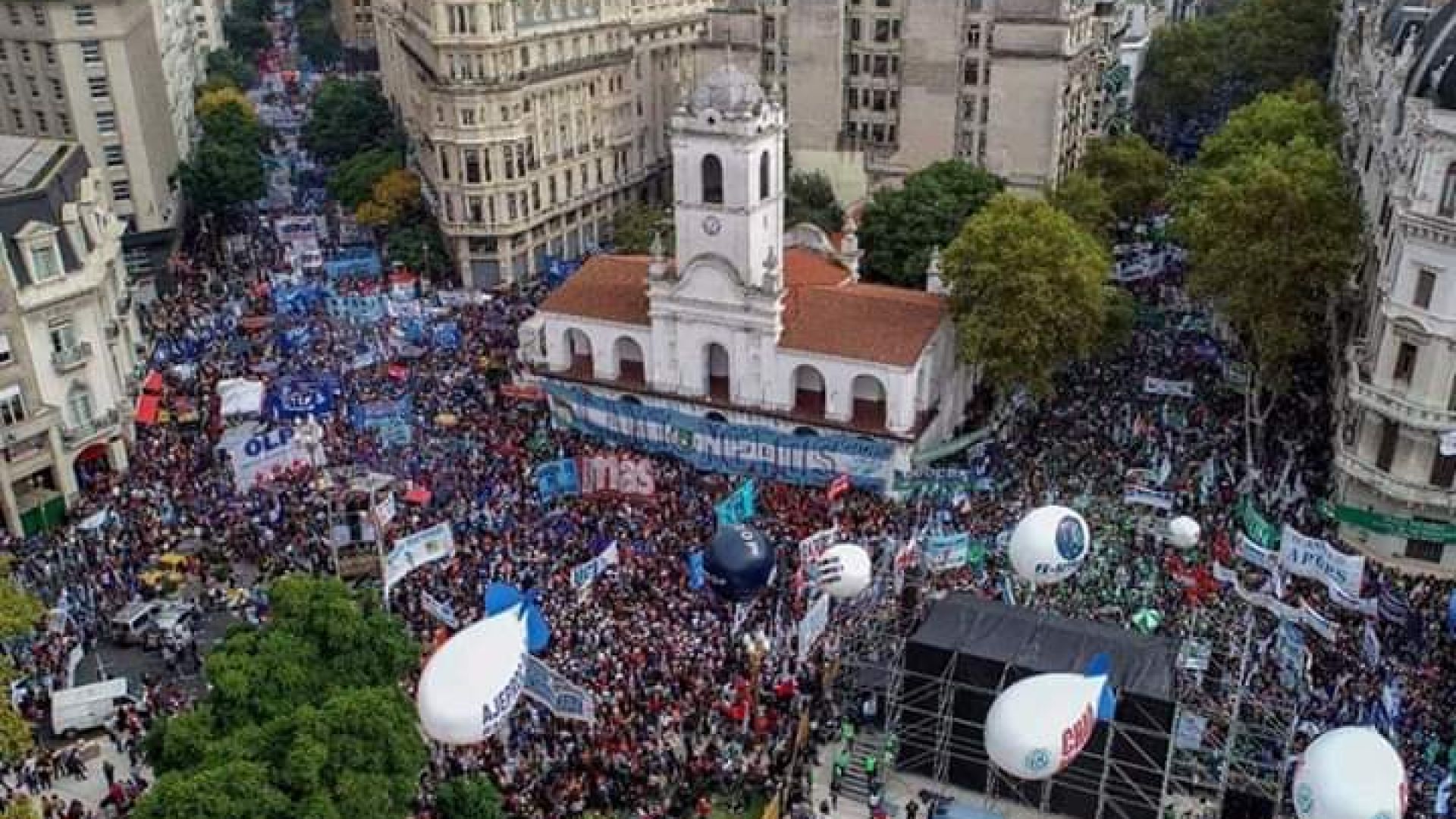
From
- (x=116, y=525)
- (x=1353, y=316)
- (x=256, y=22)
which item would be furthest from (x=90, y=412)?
(x=256, y=22)

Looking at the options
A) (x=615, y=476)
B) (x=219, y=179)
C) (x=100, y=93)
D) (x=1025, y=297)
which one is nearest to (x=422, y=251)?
(x=219, y=179)

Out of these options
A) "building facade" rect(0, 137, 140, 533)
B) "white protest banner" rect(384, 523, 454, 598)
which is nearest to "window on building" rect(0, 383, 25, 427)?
"building facade" rect(0, 137, 140, 533)

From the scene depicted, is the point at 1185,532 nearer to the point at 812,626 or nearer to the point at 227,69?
the point at 812,626

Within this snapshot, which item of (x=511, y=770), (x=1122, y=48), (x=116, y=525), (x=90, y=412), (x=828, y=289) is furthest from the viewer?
(x=1122, y=48)

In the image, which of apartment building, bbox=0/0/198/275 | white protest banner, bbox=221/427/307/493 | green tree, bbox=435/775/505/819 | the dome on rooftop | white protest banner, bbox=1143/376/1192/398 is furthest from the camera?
apartment building, bbox=0/0/198/275

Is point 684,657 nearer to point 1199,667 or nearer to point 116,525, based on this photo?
point 1199,667

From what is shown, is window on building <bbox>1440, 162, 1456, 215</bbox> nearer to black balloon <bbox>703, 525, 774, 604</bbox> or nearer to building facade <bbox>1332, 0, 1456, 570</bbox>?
building facade <bbox>1332, 0, 1456, 570</bbox>
